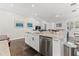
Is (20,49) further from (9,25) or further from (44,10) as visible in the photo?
(44,10)

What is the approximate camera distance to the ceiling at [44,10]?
1461 millimetres

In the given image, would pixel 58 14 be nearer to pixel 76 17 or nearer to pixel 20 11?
pixel 76 17

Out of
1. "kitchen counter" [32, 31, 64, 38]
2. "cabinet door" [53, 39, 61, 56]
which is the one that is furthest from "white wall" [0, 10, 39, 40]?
"cabinet door" [53, 39, 61, 56]

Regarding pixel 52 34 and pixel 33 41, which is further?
pixel 33 41

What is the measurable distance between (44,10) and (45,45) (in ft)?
1.96

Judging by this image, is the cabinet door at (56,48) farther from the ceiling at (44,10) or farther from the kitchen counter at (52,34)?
the ceiling at (44,10)

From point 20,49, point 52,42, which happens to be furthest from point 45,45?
point 20,49

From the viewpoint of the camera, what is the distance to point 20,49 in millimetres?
1587

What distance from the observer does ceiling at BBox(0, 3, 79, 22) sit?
146 cm

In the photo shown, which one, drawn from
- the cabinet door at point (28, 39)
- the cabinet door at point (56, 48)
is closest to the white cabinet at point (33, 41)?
the cabinet door at point (28, 39)

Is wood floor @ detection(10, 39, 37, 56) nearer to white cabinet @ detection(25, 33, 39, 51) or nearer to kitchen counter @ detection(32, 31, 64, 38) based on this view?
white cabinet @ detection(25, 33, 39, 51)

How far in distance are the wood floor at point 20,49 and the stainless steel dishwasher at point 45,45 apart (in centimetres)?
14

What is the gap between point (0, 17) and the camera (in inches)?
57.9

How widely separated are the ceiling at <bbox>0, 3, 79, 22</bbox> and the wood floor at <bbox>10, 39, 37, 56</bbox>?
0.46m
